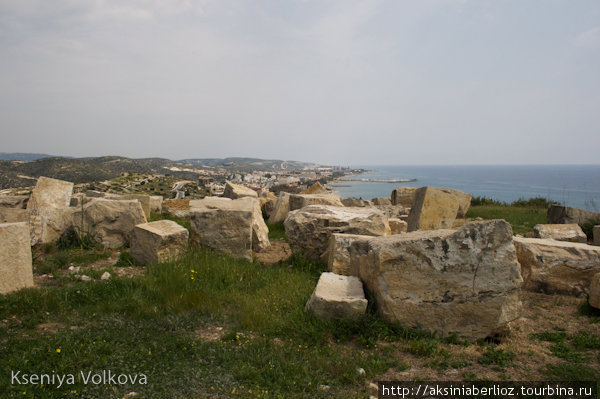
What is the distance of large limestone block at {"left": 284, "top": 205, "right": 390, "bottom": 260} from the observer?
6.84 meters

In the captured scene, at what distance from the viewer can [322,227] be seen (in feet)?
22.9

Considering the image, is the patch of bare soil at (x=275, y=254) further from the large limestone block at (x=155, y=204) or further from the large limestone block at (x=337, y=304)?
the large limestone block at (x=155, y=204)

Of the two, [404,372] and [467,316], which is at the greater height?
[467,316]

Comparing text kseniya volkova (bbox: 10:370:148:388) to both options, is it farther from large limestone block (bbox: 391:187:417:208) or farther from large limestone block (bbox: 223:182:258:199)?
large limestone block (bbox: 391:187:417:208)

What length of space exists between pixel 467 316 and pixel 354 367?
1621mm

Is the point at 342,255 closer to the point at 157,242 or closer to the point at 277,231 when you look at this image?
the point at 157,242

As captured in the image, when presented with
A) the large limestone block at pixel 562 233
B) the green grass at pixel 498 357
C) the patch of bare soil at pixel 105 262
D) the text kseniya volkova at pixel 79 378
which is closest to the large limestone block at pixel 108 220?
the patch of bare soil at pixel 105 262

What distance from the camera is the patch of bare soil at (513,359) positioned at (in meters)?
3.32

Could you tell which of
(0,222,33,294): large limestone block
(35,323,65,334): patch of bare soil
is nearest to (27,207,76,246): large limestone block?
(0,222,33,294): large limestone block

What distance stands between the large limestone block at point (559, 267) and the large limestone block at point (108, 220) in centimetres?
757

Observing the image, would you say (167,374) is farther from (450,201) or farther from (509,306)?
(450,201)

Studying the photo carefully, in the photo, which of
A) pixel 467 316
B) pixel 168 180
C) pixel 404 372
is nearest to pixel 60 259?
pixel 404 372

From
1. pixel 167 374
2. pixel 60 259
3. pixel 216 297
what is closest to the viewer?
pixel 167 374

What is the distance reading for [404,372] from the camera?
134 inches
